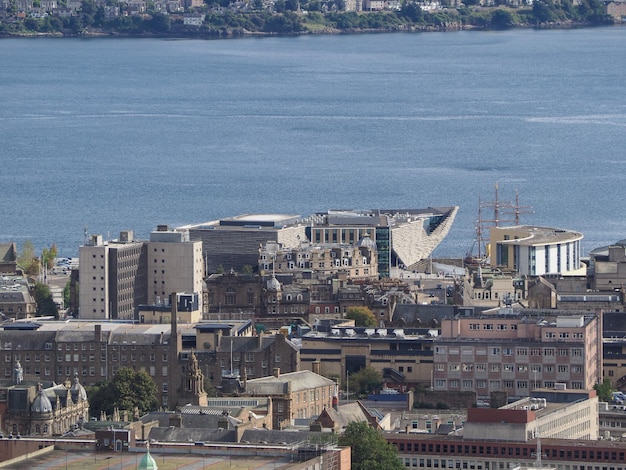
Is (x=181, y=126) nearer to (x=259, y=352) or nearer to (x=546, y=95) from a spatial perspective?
(x=546, y=95)

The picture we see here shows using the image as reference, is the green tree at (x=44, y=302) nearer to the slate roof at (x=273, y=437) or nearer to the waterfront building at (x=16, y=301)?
the waterfront building at (x=16, y=301)

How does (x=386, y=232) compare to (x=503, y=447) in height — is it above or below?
below

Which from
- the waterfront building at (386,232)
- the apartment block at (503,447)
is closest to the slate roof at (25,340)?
the apartment block at (503,447)

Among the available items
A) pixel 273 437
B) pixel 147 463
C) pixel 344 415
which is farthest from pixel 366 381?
pixel 147 463

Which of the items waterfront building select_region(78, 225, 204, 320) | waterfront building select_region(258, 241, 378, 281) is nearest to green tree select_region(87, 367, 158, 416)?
waterfront building select_region(78, 225, 204, 320)

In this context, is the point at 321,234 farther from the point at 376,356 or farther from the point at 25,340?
the point at 25,340

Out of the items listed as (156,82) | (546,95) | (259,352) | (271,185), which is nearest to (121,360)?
(259,352)

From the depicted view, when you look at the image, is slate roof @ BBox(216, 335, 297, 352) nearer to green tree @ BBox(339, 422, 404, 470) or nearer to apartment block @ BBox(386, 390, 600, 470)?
apartment block @ BBox(386, 390, 600, 470)
